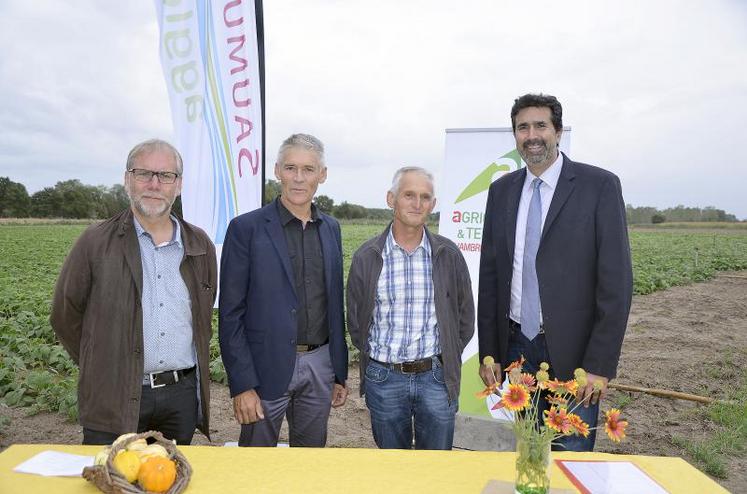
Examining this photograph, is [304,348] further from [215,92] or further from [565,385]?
[215,92]

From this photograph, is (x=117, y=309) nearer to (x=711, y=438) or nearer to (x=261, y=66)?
(x=261, y=66)

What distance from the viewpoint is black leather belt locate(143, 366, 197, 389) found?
8.61 feet

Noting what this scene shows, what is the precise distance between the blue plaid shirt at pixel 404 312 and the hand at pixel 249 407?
26.0 inches

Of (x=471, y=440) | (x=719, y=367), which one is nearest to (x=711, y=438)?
(x=471, y=440)

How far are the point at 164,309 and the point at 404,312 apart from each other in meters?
1.20

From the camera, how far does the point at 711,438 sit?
5090 mm

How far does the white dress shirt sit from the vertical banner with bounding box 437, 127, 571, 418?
153 cm

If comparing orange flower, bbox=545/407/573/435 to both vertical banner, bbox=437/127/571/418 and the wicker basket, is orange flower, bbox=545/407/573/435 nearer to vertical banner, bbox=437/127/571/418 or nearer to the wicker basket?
the wicker basket

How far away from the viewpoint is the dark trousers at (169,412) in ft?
8.57

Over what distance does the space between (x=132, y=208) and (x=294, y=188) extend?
2.67ft

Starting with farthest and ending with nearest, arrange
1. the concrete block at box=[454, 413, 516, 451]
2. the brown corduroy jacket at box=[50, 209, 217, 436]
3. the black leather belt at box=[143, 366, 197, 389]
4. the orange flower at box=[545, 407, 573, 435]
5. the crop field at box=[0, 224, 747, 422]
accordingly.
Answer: the crop field at box=[0, 224, 747, 422]
the concrete block at box=[454, 413, 516, 451]
the black leather belt at box=[143, 366, 197, 389]
the brown corduroy jacket at box=[50, 209, 217, 436]
the orange flower at box=[545, 407, 573, 435]

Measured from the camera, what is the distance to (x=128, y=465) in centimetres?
168

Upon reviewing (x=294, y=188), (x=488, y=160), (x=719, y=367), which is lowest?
(x=719, y=367)

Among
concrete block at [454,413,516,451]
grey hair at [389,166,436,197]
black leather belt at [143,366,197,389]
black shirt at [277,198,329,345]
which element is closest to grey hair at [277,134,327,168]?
black shirt at [277,198,329,345]
